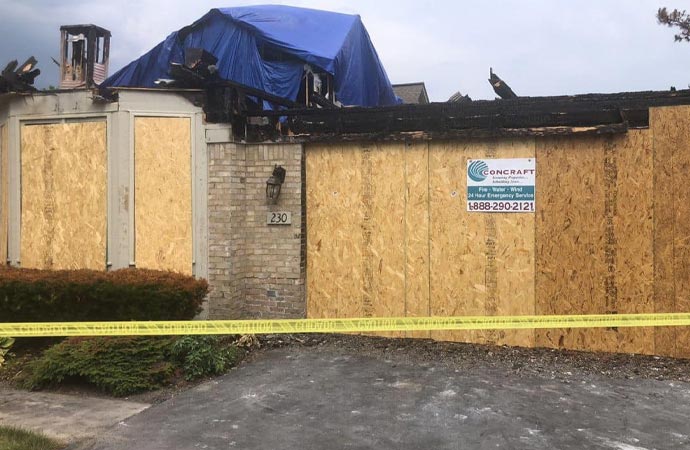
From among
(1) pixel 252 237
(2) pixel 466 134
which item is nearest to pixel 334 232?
(1) pixel 252 237

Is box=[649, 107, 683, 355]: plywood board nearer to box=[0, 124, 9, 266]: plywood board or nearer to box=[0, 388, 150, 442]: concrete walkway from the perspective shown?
box=[0, 388, 150, 442]: concrete walkway

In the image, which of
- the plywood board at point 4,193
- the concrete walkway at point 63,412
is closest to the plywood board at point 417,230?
the concrete walkway at point 63,412

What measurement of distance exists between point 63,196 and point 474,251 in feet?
18.2

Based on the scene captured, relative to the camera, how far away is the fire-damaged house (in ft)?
22.0

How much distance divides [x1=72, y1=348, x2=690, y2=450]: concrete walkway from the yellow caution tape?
0.46 metres

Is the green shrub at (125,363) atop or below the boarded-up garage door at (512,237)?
below

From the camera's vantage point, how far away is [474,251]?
23.5 ft

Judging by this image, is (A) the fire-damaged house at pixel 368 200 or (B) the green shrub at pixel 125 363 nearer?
(B) the green shrub at pixel 125 363

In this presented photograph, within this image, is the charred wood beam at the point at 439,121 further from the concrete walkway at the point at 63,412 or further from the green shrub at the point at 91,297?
the concrete walkway at the point at 63,412

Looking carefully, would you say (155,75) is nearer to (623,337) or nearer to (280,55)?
(280,55)

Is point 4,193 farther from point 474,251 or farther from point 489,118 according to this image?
point 489,118

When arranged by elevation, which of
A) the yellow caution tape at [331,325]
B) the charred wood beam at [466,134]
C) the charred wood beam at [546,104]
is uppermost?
the charred wood beam at [546,104]

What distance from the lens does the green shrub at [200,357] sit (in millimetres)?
6062

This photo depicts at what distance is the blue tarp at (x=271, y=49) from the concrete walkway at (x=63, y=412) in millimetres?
7299
